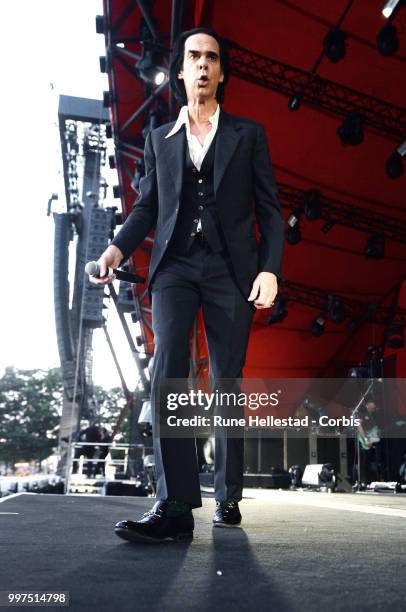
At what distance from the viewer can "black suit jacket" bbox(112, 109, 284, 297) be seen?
73.2 inches

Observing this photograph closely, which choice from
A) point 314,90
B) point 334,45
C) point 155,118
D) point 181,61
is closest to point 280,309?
point 314,90

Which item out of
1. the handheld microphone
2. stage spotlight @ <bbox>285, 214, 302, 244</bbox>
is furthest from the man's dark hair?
stage spotlight @ <bbox>285, 214, 302, 244</bbox>

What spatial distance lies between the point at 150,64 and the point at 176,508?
617 centimetres

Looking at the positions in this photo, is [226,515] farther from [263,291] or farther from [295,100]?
[295,100]

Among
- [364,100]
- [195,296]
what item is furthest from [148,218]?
[364,100]

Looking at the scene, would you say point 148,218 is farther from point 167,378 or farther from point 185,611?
point 185,611

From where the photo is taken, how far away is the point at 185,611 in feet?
2.64

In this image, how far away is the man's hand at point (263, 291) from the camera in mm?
1788

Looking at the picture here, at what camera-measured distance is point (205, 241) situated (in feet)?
6.03

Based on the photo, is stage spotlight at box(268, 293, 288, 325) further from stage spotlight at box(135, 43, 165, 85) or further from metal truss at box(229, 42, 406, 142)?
stage spotlight at box(135, 43, 165, 85)

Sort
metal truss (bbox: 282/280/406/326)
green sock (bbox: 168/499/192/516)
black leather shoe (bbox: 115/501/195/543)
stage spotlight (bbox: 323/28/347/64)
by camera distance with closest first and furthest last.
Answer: black leather shoe (bbox: 115/501/195/543), green sock (bbox: 168/499/192/516), stage spotlight (bbox: 323/28/347/64), metal truss (bbox: 282/280/406/326)

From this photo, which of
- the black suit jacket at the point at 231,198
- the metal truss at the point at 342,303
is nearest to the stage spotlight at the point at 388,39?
the black suit jacket at the point at 231,198

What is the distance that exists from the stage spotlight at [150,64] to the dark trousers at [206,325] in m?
5.63

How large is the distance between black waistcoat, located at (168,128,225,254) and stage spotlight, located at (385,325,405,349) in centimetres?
1370
